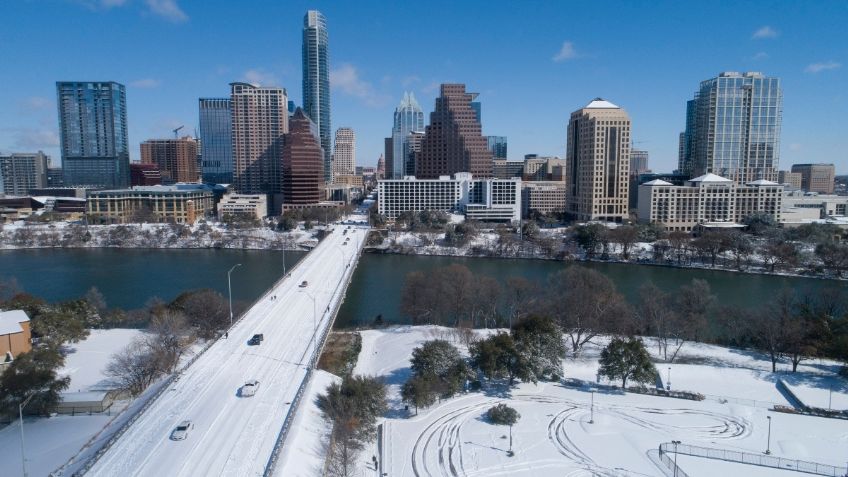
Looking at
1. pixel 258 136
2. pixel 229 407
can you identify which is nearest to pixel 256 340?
pixel 229 407

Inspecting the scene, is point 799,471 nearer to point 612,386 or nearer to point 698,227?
point 612,386

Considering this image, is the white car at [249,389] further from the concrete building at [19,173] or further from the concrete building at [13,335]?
the concrete building at [19,173]

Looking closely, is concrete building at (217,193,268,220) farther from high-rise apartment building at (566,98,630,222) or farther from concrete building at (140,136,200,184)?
concrete building at (140,136,200,184)

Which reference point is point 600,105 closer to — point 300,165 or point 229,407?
point 300,165

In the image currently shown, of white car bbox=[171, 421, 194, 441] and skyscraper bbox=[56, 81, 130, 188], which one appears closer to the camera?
white car bbox=[171, 421, 194, 441]

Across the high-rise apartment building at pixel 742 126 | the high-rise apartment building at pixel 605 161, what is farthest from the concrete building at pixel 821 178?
the high-rise apartment building at pixel 605 161

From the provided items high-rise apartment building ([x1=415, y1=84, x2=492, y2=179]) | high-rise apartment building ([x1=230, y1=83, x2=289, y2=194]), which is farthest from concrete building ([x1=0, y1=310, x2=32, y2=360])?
high-rise apartment building ([x1=230, y1=83, x2=289, y2=194])

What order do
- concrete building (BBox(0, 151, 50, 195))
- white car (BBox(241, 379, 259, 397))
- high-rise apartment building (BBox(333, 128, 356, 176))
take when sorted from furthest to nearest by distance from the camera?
high-rise apartment building (BBox(333, 128, 356, 176))
concrete building (BBox(0, 151, 50, 195))
white car (BBox(241, 379, 259, 397))
